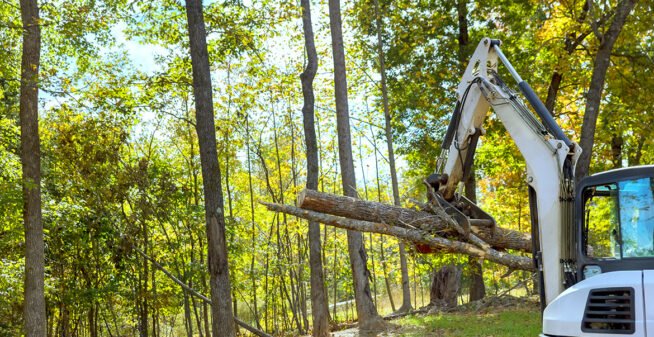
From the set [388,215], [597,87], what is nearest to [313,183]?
[388,215]

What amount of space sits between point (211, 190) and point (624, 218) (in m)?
6.28

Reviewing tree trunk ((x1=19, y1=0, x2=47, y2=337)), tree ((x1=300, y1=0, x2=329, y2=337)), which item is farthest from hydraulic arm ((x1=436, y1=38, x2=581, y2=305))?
tree trunk ((x1=19, y1=0, x2=47, y2=337))

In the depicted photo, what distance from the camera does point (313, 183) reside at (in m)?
13.9

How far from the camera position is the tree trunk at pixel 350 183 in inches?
520

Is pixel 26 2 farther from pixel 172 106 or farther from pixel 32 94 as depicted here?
pixel 172 106

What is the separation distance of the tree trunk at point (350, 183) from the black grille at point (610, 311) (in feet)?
26.9

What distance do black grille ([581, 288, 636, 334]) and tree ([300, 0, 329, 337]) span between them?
9192 millimetres

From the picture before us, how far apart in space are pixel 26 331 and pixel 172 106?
8623 millimetres

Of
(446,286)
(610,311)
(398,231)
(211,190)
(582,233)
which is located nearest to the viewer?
(610,311)

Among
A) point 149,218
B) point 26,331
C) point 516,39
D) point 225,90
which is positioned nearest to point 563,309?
point 26,331

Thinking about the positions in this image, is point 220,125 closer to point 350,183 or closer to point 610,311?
point 350,183

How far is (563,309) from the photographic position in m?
4.94

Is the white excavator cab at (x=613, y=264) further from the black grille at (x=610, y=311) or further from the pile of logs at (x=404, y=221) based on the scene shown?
the pile of logs at (x=404, y=221)

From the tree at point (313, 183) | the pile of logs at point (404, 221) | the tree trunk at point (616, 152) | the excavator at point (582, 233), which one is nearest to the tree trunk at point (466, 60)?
the tree trunk at point (616, 152)
